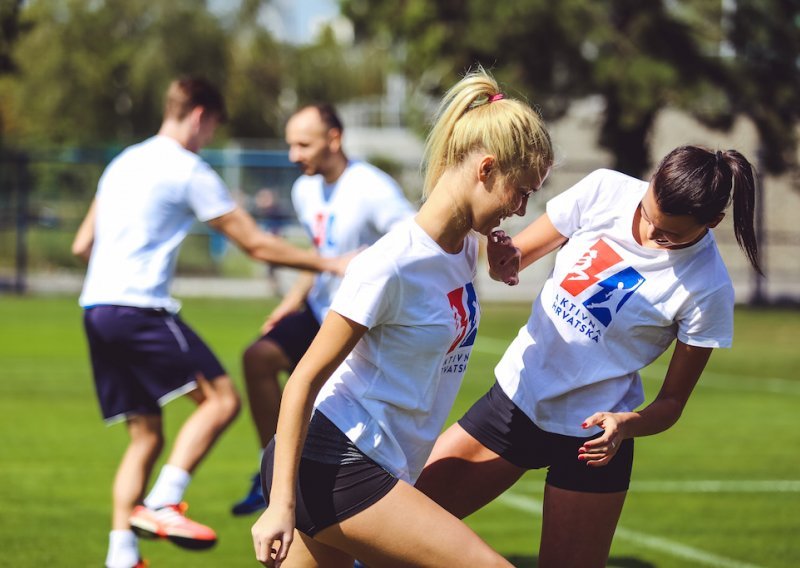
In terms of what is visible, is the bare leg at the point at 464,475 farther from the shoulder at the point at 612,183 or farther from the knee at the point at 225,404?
the knee at the point at 225,404

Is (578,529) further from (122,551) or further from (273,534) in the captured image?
(122,551)

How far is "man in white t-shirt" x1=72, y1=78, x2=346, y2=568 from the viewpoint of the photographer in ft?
21.3

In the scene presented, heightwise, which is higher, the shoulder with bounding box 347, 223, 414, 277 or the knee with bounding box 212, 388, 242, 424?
the shoulder with bounding box 347, 223, 414, 277

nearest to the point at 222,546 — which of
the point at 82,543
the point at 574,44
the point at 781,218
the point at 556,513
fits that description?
the point at 82,543

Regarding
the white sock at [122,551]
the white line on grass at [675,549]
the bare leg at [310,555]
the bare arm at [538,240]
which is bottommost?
the white line on grass at [675,549]

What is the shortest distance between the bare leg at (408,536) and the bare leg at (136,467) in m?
2.85

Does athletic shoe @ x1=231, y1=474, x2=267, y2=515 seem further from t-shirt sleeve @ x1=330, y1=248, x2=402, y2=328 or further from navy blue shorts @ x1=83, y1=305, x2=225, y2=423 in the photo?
t-shirt sleeve @ x1=330, y1=248, x2=402, y2=328

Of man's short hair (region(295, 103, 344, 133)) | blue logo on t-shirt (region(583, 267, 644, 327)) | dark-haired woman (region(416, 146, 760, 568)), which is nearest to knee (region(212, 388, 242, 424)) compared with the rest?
man's short hair (region(295, 103, 344, 133))

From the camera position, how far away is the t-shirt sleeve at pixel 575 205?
15.1 ft

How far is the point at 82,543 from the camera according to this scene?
278 inches

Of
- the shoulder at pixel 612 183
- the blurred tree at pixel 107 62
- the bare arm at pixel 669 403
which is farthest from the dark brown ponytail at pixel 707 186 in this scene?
the blurred tree at pixel 107 62

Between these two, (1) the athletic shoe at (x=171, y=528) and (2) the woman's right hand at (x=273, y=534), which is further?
(1) the athletic shoe at (x=171, y=528)

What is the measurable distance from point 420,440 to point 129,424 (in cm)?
317

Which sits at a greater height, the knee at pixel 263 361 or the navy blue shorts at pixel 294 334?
the navy blue shorts at pixel 294 334
